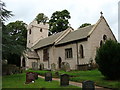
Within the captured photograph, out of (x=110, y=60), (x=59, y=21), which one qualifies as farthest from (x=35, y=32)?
(x=110, y=60)

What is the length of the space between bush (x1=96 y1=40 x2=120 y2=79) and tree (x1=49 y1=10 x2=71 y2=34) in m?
43.0

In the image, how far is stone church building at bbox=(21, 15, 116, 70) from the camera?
30.8 m

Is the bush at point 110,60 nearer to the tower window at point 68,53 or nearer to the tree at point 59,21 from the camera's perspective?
the tower window at point 68,53

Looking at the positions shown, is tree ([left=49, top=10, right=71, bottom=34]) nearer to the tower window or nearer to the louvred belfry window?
the louvred belfry window

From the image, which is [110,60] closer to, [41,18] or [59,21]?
[59,21]

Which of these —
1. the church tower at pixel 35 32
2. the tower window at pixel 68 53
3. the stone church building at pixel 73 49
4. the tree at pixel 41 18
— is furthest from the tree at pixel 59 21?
the tower window at pixel 68 53

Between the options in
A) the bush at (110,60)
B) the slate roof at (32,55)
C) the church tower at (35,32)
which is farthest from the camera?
the church tower at (35,32)

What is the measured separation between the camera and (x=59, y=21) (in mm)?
62250

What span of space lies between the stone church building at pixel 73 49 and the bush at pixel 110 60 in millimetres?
10421

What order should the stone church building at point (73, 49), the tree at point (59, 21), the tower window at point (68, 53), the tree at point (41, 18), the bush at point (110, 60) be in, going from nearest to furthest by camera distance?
the bush at point (110, 60), the stone church building at point (73, 49), the tower window at point (68, 53), the tree at point (59, 21), the tree at point (41, 18)

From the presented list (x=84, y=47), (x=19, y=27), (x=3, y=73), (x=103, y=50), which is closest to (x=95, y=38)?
(x=84, y=47)

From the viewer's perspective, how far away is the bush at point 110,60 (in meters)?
17.9

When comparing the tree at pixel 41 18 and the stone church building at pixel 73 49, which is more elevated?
the tree at pixel 41 18

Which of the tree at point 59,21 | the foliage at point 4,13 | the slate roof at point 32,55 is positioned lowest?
the slate roof at point 32,55
